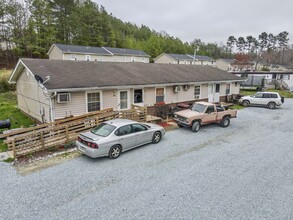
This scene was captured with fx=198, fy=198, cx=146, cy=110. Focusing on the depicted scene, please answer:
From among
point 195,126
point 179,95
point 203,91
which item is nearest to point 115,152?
point 195,126

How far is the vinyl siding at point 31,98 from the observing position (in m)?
11.6

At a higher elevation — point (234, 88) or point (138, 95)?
point (234, 88)

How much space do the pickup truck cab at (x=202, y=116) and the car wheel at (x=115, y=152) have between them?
513 centimetres

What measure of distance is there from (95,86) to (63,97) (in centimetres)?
200

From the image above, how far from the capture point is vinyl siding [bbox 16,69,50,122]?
11.6m

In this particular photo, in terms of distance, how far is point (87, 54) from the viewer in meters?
36.6

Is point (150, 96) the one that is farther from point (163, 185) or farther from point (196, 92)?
point (163, 185)

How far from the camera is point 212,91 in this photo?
67.8 feet

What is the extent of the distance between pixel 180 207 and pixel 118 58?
132 feet

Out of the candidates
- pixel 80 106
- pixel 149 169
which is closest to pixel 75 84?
pixel 80 106

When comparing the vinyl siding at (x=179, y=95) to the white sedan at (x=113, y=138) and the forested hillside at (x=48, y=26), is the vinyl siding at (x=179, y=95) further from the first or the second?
the forested hillside at (x=48, y=26)

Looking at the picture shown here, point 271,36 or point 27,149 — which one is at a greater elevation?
point 271,36

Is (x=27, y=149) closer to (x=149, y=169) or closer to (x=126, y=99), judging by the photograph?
(x=149, y=169)

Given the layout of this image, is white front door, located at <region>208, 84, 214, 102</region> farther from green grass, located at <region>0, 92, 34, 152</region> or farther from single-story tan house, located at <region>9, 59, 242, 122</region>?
green grass, located at <region>0, 92, 34, 152</region>
